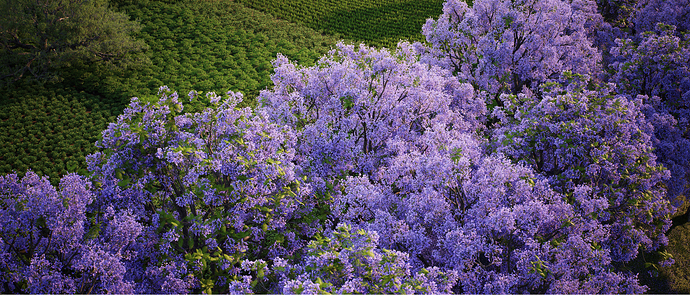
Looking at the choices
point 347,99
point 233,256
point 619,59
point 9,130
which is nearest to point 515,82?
point 619,59

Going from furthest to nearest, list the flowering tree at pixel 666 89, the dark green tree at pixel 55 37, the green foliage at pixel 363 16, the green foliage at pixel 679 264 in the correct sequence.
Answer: the green foliage at pixel 363 16
the dark green tree at pixel 55 37
the green foliage at pixel 679 264
the flowering tree at pixel 666 89

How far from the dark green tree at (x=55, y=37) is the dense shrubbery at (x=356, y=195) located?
18.2 meters

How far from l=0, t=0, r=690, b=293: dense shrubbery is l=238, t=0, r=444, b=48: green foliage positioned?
21.8 meters

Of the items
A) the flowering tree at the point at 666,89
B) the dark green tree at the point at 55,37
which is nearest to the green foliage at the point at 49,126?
the dark green tree at the point at 55,37

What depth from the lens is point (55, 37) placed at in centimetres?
2653

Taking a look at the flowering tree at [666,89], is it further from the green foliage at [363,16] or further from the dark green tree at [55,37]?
the dark green tree at [55,37]

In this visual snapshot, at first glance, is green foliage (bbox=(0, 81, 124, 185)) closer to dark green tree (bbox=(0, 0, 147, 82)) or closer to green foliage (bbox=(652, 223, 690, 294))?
dark green tree (bbox=(0, 0, 147, 82))

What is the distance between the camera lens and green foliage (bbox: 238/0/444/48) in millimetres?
36250

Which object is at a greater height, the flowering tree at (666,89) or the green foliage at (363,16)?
the flowering tree at (666,89)

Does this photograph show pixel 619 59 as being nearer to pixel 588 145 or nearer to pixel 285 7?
pixel 588 145

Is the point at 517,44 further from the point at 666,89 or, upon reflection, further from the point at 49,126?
the point at 49,126

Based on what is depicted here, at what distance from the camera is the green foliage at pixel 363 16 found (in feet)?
119

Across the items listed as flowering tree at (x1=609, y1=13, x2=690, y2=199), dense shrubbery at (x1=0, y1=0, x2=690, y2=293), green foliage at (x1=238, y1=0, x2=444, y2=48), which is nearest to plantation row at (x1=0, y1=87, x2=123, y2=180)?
dense shrubbery at (x1=0, y1=0, x2=690, y2=293)

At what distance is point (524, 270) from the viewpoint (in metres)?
9.60
